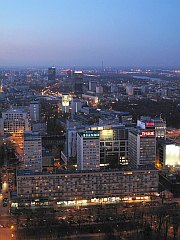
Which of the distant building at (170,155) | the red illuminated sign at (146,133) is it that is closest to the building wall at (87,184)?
the red illuminated sign at (146,133)

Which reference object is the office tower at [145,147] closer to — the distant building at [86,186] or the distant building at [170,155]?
the distant building at [170,155]

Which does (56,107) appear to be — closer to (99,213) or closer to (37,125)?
(37,125)

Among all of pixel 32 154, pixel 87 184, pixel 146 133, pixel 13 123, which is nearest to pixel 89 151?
pixel 32 154

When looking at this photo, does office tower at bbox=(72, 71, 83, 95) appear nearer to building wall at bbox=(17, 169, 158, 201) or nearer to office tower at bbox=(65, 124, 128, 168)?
office tower at bbox=(65, 124, 128, 168)

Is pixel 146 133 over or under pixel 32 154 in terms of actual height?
over

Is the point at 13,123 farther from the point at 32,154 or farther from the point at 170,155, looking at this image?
the point at 170,155

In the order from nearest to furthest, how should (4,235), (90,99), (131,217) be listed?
1. (4,235)
2. (131,217)
3. (90,99)

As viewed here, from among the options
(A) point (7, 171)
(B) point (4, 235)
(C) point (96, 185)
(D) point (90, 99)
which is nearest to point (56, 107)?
(D) point (90, 99)

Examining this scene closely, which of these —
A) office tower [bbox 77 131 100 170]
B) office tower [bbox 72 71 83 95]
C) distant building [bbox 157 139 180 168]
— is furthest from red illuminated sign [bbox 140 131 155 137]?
office tower [bbox 72 71 83 95]
